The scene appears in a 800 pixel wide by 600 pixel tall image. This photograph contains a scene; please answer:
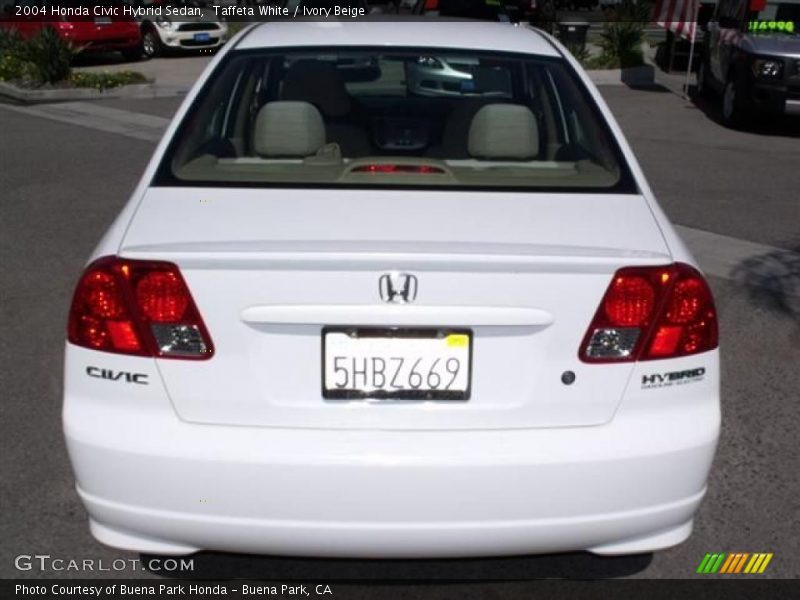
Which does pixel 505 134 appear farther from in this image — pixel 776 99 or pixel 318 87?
pixel 776 99

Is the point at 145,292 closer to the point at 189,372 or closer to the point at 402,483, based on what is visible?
the point at 189,372

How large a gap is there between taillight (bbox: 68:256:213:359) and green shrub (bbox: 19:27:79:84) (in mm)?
15724

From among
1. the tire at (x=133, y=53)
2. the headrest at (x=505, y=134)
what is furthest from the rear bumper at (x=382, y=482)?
the tire at (x=133, y=53)

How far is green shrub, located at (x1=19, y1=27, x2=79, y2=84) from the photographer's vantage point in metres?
17.6

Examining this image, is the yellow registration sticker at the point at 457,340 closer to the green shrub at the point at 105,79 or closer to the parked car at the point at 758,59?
the parked car at the point at 758,59

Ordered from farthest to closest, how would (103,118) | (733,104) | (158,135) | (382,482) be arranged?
(103,118), (733,104), (158,135), (382,482)

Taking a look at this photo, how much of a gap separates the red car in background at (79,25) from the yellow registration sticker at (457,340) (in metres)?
19.6

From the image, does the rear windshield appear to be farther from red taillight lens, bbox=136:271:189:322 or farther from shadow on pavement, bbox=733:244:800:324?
shadow on pavement, bbox=733:244:800:324

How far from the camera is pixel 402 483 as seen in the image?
2787mm

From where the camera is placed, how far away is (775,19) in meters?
13.7

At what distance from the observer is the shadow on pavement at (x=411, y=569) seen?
11.9 ft

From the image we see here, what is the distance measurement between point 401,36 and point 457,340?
1.75 meters

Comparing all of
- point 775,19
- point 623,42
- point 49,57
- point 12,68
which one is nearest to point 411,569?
point 775,19

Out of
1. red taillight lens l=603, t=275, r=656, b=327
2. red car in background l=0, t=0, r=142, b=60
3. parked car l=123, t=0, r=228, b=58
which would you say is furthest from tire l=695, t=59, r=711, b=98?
red taillight lens l=603, t=275, r=656, b=327
